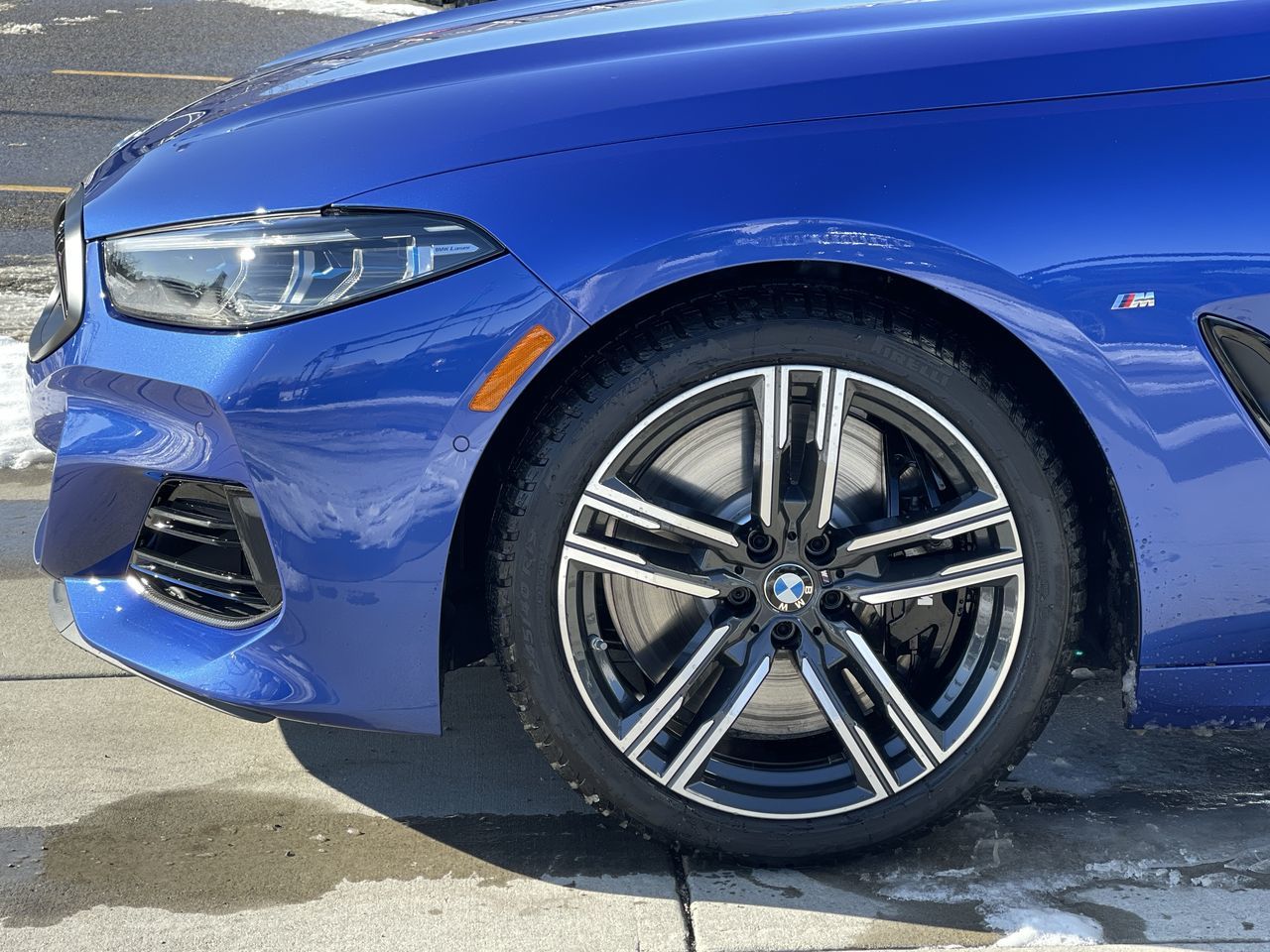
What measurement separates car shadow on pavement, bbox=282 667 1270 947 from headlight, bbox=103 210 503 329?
98 centimetres

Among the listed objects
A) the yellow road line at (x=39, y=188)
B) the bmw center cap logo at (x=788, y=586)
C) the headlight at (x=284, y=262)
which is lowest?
the bmw center cap logo at (x=788, y=586)

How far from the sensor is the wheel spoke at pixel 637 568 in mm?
2141

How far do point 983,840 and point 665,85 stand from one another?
1409 mm

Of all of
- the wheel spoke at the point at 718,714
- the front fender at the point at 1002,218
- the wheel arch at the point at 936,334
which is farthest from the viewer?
the wheel spoke at the point at 718,714

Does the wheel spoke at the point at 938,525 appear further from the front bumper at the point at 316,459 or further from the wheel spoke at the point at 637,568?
the front bumper at the point at 316,459

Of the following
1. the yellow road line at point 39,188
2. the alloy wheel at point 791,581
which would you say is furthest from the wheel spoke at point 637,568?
the yellow road line at point 39,188

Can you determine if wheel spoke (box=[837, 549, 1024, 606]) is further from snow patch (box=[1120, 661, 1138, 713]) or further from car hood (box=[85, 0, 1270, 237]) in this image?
car hood (box=[85, 0, 1270, 237])

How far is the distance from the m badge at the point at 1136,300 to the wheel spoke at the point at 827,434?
1.32 ft

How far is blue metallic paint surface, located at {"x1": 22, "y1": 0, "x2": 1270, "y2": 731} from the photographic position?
199cm

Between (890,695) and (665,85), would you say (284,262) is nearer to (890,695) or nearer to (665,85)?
(665,85)

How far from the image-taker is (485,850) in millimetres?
2404

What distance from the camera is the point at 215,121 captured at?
2459 mm

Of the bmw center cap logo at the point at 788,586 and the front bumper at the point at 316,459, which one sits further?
the bmw center cap logo at the point at 788,586

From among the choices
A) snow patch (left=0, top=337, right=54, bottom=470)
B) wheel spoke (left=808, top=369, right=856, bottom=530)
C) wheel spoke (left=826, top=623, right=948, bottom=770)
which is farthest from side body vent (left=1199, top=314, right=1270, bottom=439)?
snow patch (left=0, top=337, right=54, bottom=470)
